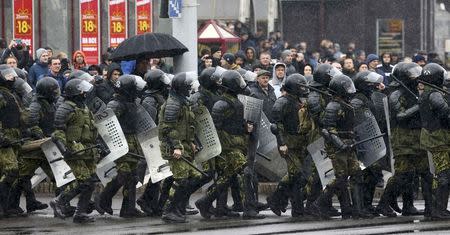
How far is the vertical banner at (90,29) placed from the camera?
114 feet

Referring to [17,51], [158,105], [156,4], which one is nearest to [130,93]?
[158,105]

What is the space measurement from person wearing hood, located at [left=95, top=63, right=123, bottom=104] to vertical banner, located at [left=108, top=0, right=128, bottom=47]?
37.8 feet

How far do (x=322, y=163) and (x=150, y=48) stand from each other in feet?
16.1

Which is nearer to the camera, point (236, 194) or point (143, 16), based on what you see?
point (236, 194)

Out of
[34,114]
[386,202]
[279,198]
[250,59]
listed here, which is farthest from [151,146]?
[250,59]

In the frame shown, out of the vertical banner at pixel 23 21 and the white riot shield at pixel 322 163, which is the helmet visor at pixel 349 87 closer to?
the white riot shield at pixel 322 163

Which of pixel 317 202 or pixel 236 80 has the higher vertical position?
pixel 236 80

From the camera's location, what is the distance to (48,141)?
69.2 ft

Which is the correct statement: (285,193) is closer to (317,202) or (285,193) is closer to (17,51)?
(317,202)

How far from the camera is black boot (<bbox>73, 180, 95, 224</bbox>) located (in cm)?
2078

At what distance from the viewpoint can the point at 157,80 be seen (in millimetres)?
21922

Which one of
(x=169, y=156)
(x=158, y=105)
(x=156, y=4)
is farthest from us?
(x=156, y=4)

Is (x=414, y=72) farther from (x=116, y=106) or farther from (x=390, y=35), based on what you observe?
(x=390, y=35)

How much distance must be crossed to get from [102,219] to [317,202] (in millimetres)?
2440
